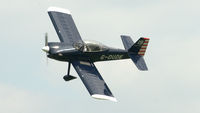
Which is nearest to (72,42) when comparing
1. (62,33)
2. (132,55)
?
(62,33)

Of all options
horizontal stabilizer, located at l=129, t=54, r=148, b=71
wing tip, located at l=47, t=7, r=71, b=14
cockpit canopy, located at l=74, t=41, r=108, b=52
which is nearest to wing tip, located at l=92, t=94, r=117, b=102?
cockpit canopy, located at l=74, t=41, r=108, b=52

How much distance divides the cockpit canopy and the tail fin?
2580mm

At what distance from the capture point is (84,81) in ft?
189

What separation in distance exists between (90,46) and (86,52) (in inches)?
24.9

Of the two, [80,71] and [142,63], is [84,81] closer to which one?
[80,71]

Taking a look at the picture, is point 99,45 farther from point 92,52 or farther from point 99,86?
point 99,86

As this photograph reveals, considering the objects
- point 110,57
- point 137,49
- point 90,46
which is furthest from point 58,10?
point 137,49

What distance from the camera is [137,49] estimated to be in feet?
204

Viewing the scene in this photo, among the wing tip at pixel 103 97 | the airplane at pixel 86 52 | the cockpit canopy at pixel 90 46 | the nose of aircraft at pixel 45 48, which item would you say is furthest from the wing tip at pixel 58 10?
the wing tip at pixel 103 97

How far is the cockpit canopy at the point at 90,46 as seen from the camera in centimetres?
5906

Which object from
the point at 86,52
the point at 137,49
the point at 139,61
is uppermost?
the point at 86,52

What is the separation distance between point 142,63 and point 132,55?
3.96 feet

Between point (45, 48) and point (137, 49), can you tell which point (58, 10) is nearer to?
point (45, 48)

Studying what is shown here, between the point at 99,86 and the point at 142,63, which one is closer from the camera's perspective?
the point at 99,86
